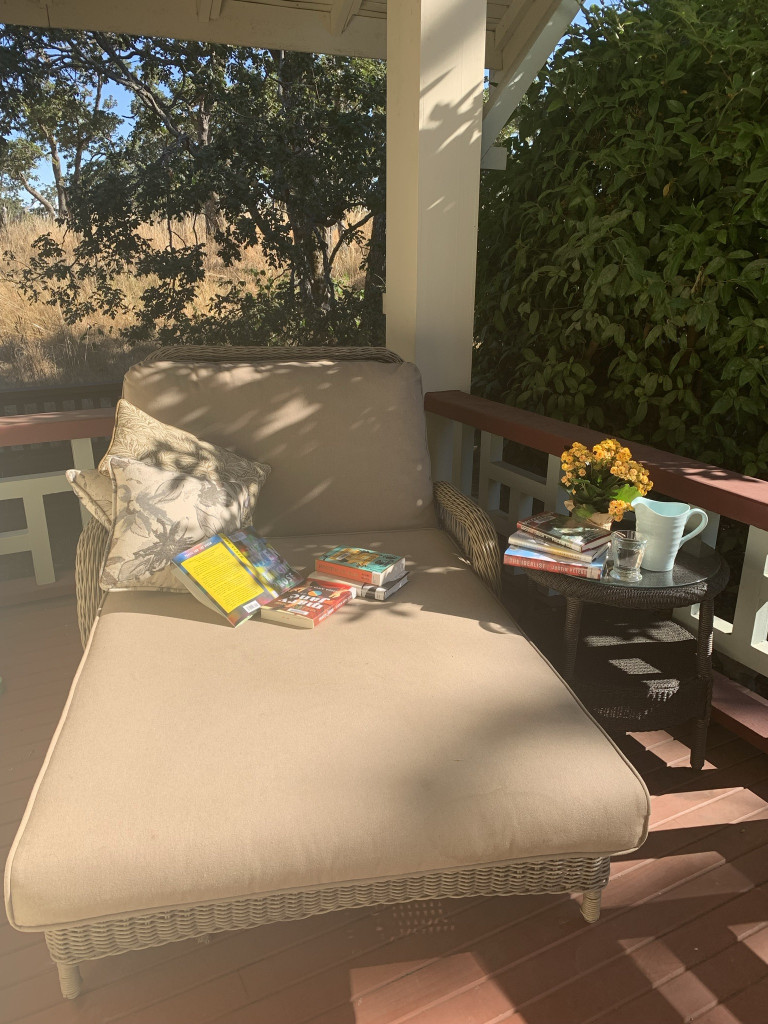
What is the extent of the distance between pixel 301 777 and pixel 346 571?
0.75 metres

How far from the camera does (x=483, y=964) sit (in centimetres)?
144

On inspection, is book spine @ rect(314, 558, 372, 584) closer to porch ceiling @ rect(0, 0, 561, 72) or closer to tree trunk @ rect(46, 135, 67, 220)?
porch ceiling @ rect(0, 0, 561, 72)

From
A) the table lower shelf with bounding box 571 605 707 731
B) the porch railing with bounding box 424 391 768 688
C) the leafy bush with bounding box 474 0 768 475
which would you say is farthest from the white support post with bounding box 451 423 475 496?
the table lower shelf with bounding box 571 605 707 731

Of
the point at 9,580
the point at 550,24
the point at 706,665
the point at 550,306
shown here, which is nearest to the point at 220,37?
the point at 550,24

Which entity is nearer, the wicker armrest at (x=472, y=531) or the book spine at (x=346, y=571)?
the book spine at (x=346, y=571)

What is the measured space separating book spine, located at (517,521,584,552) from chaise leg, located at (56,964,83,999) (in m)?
1.33

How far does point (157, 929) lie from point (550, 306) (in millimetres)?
2750

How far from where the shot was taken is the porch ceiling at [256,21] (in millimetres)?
3674

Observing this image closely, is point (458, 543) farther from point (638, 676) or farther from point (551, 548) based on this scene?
point (638, 676)

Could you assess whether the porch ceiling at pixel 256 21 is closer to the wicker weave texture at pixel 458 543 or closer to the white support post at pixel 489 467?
the white support post at pixel 489 467

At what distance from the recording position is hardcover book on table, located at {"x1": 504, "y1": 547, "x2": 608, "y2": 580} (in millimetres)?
1770

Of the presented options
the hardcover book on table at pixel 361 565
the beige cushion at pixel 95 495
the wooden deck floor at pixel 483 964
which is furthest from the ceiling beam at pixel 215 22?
the wooden deck floor at pixel 483 964

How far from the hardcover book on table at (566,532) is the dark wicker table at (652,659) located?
9 centimetres

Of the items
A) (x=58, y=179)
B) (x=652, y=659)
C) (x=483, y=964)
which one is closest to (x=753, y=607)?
(x=652, y=659)
